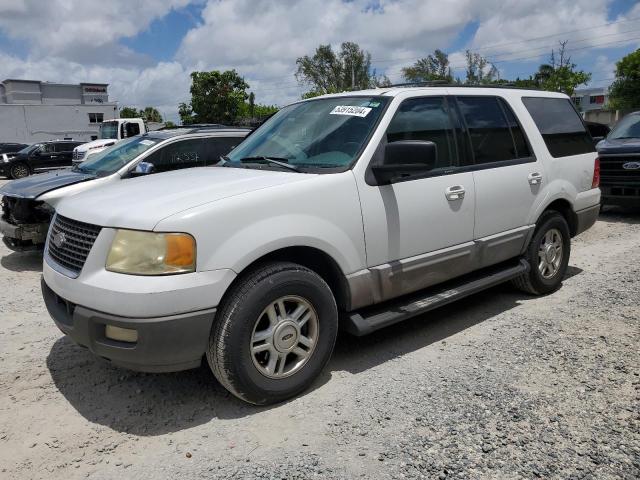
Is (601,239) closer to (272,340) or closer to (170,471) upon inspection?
(272,340)

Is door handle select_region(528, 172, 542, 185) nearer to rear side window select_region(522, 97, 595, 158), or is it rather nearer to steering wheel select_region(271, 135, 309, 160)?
rear side window select_region(522, 97, 595, 158)

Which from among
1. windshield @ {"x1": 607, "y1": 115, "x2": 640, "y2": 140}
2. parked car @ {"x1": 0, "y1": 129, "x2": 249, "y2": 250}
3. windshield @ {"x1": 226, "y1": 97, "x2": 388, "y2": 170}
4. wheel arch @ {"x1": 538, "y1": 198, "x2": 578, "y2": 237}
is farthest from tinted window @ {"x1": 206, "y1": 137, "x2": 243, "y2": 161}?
windshield @ {"x1": 607, "y1": 115, "x2": 640, "y2": 140}

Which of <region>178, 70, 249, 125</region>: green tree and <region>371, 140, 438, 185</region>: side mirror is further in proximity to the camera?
<region>178, 70, 249, 125</region>: green tree

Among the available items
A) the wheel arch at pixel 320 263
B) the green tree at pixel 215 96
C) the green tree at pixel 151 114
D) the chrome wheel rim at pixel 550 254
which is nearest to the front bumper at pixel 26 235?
the wheel arch at pixel 320 263

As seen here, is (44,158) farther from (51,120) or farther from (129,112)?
(129,112)

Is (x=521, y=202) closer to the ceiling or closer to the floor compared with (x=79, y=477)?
closer to the ceiling

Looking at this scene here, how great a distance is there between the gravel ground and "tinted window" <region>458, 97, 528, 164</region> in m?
1.43

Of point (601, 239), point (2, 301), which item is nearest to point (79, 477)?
point (2, 301)

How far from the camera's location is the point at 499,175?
4.54m

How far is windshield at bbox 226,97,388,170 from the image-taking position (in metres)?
3.75

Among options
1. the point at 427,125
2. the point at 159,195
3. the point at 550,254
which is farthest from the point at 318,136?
the point at 550,254

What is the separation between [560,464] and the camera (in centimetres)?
273

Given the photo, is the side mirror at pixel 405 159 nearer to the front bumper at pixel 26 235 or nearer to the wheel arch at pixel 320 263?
the wheel arch at pixel 320 263

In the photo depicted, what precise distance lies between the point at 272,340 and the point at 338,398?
1.96 feet
